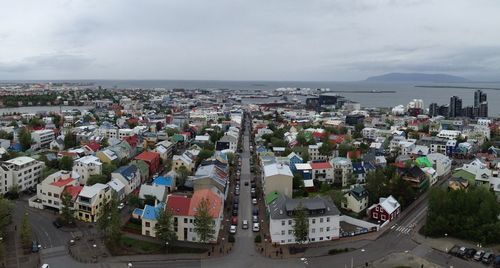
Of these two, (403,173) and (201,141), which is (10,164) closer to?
(201,141)

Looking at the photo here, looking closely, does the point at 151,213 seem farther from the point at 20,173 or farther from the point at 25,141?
the point at 25,141

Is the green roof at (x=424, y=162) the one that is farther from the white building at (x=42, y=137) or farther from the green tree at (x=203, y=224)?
the white building at (x=42, y=137)

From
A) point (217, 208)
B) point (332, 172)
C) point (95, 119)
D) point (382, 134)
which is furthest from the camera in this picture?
point (95, 119)

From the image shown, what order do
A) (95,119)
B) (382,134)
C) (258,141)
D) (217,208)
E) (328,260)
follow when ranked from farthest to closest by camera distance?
(95,119)
(382,134)
(258,141)
(217,208)
(328,260)

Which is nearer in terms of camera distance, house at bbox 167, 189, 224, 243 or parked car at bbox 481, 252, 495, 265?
parked car at bbox 481, 252, 495, 265

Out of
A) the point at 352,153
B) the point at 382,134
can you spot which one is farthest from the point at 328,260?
the point at 382,134

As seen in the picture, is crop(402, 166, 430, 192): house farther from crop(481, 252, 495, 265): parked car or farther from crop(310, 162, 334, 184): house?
crop(481, 252, 495, 265): parked car

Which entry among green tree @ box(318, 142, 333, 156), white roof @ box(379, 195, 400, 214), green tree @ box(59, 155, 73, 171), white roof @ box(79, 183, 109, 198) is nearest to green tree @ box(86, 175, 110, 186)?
white roof @ box(79, 183, 109, 198)
